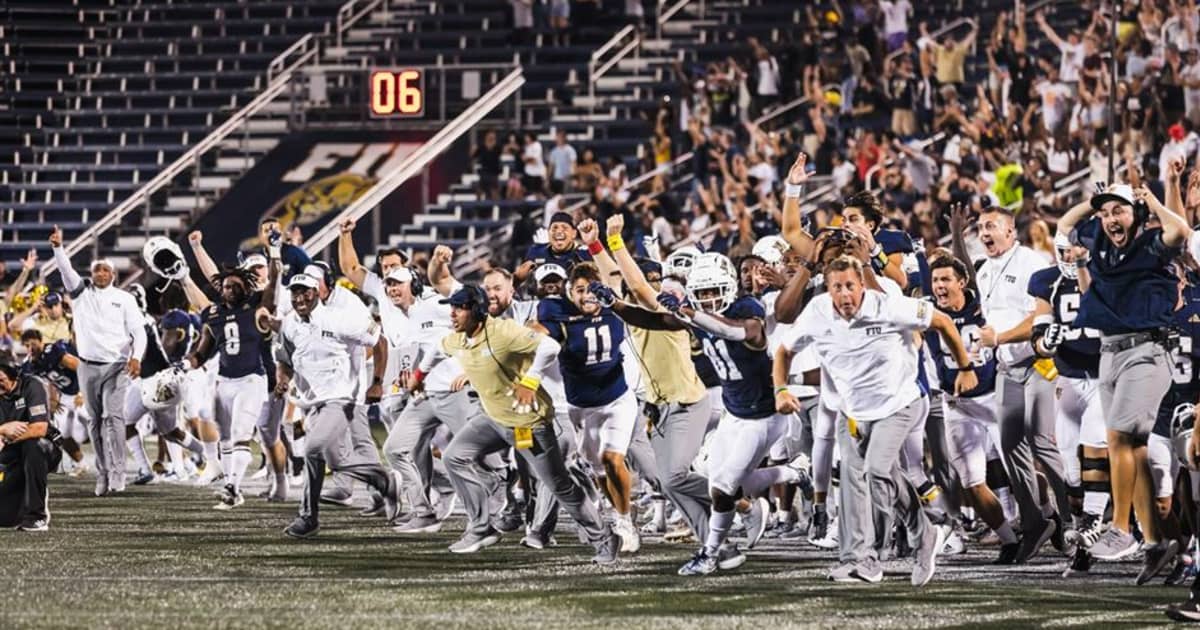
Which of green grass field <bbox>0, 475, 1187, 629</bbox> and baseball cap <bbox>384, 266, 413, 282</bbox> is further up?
baseball cap <bbox>384, 266, 413, 282</bbox>

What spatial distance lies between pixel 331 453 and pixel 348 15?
20377mm

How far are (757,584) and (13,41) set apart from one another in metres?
25.5

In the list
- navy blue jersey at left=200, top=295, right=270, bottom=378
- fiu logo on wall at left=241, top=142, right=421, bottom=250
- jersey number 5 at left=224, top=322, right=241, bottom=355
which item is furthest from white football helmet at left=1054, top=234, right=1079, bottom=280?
fiu logo on wall at left=241, top=142, right=421, bottom=250

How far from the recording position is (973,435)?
495 inches

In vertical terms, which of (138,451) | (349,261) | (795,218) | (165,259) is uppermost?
(795,218)

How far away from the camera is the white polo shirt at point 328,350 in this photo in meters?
14.2

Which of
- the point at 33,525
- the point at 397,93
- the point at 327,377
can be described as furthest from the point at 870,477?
the point at 397,93

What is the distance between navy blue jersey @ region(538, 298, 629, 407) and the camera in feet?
41.8

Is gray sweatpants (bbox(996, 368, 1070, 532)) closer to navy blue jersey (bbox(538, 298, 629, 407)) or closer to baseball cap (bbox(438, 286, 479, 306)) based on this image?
navy blue jersey (bbox(538, 298, 629, 407))

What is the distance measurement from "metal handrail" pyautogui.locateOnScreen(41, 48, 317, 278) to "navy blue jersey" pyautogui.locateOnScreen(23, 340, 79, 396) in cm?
876

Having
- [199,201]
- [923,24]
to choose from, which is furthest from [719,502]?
[199,201]

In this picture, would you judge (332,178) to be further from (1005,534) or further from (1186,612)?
(1186,612)

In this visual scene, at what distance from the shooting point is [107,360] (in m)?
17.8

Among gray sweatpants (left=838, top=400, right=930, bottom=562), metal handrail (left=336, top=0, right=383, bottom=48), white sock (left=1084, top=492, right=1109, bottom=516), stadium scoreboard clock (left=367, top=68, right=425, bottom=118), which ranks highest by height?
metal handrail (left=336, top=0, right=383, bottom=48)
